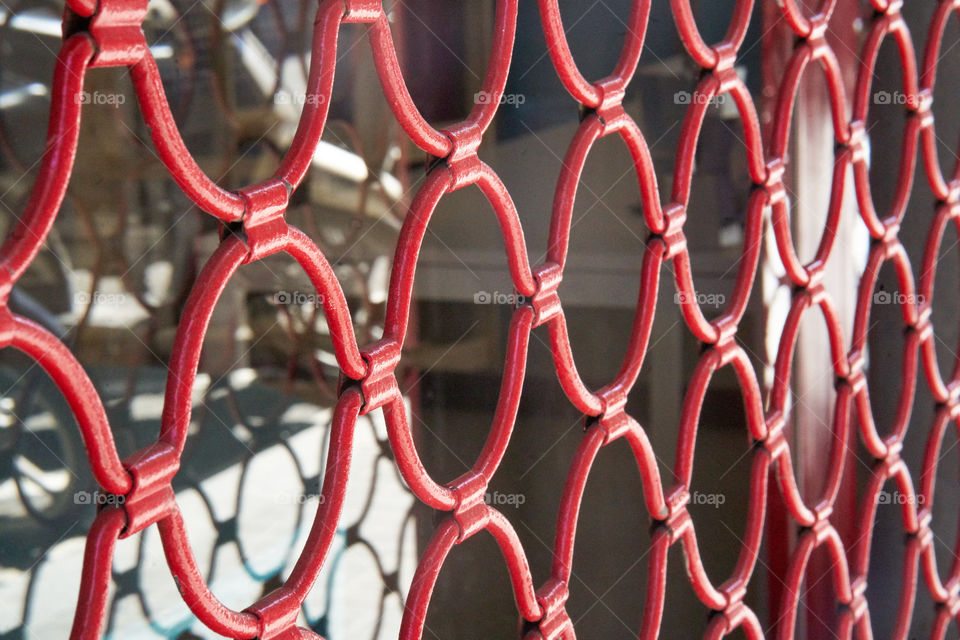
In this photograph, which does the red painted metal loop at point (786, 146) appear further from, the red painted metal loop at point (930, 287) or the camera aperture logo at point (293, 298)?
the camera aperture logo at point (293, 298)

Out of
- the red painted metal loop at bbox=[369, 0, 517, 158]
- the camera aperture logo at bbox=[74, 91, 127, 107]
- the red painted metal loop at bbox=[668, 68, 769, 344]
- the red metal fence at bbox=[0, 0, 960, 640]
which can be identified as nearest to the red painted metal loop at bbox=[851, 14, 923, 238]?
the red metal fence at bbox=[0, 0, 960, 640]

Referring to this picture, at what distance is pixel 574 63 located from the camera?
1.49 feet

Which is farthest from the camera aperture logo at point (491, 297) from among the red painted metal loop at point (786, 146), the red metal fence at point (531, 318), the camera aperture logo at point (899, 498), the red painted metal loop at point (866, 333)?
the camera aperture logo at point (899, 498)

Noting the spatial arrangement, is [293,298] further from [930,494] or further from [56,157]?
[930,494]

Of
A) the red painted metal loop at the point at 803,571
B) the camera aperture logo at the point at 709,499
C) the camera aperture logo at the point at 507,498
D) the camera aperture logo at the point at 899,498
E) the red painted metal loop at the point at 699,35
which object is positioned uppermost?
the red painted metal loop at the point at 699,35

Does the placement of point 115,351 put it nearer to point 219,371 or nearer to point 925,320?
point 219,371

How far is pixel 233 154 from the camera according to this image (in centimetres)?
41

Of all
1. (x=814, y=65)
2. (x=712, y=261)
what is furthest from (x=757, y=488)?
(x=814, y=65)

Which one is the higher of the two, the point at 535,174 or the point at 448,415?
the point at 535,174

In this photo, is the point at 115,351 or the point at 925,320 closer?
the point at 115,351

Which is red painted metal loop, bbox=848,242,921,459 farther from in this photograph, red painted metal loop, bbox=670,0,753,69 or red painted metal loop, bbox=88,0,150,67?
red painted metal loop, bbox=88,0,150,67

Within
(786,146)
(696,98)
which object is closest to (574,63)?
(696,98)

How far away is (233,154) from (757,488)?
397 millimetres

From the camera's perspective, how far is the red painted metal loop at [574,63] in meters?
0.42
